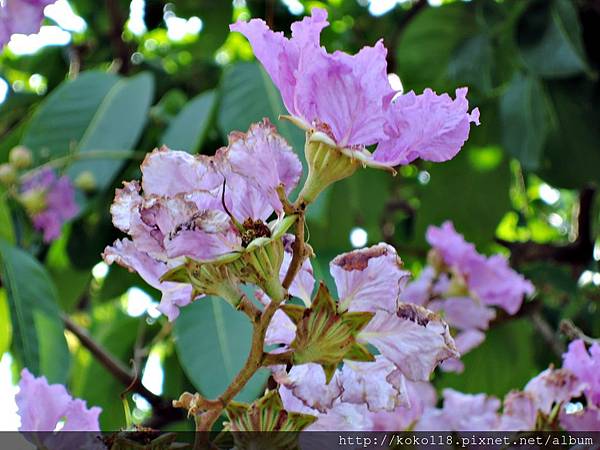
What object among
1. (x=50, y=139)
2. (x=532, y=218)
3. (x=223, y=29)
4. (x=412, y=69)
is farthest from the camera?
(x=532, y=218)

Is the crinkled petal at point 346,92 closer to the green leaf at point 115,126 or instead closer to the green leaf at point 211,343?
the green leaf at point 211,343

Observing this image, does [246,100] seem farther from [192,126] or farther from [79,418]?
[79,418]

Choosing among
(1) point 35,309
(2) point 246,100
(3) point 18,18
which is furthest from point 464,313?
(3) point 18,18

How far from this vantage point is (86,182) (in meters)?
1.11

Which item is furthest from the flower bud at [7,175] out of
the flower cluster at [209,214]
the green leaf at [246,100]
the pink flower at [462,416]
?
the flower cluster at [209,214]

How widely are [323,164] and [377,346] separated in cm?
8

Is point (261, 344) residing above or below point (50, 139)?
above

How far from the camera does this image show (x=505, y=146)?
117cm

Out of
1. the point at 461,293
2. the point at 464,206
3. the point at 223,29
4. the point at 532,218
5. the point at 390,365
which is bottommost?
the point at 532,218

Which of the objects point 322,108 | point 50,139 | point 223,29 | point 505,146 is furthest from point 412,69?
point 322,108

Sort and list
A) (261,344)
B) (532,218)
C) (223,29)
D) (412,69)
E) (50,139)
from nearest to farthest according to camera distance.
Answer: (261,344), (50,139), (412,69), (223,29), (532,218)

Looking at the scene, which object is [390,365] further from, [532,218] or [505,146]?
[532,218]

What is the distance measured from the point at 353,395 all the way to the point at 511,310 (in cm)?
69

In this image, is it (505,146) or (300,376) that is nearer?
(300,376)
